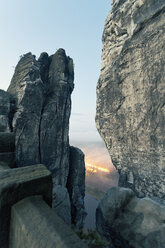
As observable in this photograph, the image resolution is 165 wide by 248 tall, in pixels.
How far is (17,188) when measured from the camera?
77.8 inches

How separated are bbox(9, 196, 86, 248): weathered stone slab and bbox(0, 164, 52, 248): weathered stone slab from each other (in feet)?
0.33

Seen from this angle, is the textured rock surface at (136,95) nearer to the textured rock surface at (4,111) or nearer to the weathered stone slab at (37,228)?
the weathered stone slab at (37,228)

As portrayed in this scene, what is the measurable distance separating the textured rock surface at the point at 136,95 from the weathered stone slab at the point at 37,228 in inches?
136

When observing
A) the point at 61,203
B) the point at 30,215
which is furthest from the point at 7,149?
the point at 61,203

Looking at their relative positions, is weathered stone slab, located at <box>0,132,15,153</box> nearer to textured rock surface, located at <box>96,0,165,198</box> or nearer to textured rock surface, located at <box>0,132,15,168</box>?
textured rock surface, located at <box>0,132,15,168</box>

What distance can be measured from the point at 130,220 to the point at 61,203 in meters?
10.0

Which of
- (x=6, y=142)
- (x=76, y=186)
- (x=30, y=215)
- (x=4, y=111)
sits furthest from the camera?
A: (x=76, y=186)

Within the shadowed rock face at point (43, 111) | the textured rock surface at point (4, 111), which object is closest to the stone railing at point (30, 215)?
the textured rock surface at point (4, 111)

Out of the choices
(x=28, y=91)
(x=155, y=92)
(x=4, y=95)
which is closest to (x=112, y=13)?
(x=155, y=92)

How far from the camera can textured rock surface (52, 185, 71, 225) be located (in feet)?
36.0

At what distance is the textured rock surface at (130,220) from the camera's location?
278 centimetres

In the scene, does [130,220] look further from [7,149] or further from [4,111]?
[4,111]

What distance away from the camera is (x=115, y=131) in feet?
17.5

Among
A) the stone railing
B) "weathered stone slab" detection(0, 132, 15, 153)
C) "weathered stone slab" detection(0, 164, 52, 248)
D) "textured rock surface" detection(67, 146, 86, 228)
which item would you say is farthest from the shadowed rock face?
the stone railing
